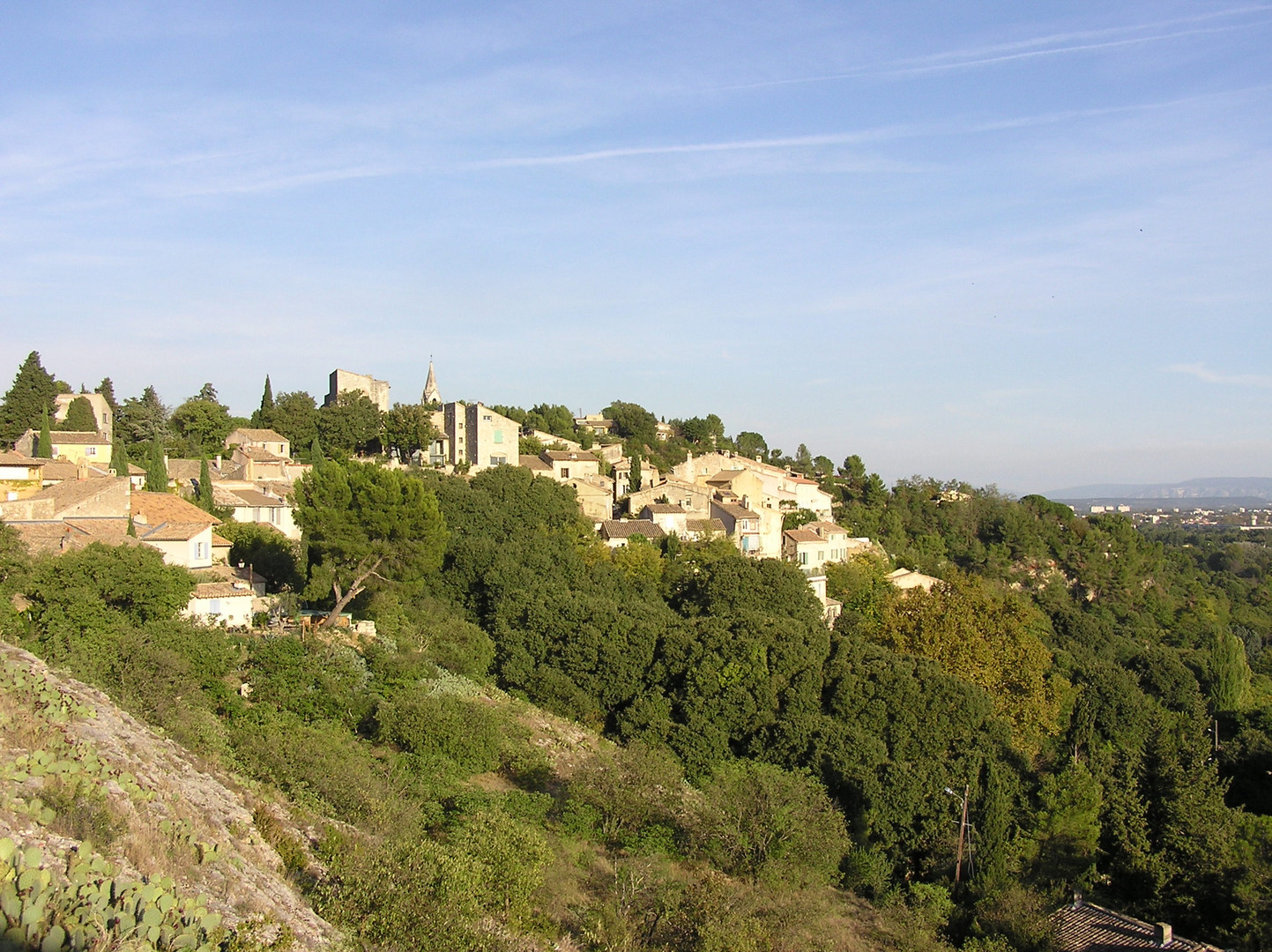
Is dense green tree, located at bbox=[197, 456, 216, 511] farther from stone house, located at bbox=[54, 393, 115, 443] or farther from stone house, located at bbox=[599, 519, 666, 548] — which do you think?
stone house, located at bbox=[599, 519, 666, 548]

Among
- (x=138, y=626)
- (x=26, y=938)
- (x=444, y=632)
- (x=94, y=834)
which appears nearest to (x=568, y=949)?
(x=94, y=834)

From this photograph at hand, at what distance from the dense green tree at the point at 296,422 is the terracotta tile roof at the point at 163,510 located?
2215 cm

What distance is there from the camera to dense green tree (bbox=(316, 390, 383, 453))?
5684 centimetres

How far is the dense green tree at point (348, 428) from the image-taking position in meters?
56.8

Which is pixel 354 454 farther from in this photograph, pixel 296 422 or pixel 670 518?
pixel 670 518

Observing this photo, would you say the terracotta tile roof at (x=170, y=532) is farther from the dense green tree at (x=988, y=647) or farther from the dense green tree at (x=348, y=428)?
the dense green tree at (x=348, y=428)

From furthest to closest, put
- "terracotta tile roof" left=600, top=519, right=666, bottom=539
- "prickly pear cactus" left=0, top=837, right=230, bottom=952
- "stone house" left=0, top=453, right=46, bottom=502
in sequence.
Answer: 1. "terracotta tile roof" left=600, top=519, right=666, bottom=539
2. "stone house" left=0, top=453, right=46, bottom=502
3. "prickly pear cactus" left=0, top=837, right=230, bottom=952

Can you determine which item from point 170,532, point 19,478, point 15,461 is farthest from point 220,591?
point 15,461

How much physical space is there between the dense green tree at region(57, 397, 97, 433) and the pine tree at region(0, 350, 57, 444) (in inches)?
44.0

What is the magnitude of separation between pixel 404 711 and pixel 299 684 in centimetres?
244

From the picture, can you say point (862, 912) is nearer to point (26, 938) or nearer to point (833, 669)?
point (833, 669)

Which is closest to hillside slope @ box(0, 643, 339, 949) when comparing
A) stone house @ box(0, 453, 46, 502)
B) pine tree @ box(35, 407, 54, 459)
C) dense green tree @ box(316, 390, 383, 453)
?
stone house @ box(0, 453, 46, 502)

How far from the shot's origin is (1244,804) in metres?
32.3

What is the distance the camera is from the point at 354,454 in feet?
190
